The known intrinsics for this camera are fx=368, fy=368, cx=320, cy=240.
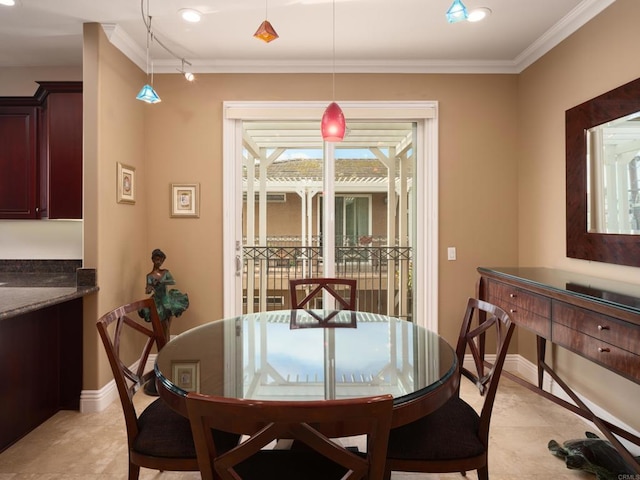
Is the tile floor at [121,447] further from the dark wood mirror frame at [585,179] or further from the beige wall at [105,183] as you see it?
the dark wood mirror frame at [585,179]

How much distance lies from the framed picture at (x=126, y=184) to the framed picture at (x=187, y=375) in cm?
189

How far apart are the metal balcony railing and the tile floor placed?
124 centimetres

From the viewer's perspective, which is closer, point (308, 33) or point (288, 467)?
point (288, 467)

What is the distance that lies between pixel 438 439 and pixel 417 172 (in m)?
2.46

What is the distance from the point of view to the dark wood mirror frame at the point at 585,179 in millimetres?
2078

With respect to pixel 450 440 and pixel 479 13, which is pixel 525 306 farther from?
pixel 479 13

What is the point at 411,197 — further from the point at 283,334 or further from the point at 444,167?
the point at 283,334

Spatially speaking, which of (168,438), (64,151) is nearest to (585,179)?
(168,438)

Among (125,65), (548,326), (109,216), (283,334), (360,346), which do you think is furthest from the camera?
(125,65)

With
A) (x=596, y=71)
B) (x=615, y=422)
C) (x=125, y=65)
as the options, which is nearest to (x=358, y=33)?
(x=596, y=71)

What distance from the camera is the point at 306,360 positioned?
1475mm

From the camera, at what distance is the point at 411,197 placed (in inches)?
138

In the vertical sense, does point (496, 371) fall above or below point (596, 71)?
below

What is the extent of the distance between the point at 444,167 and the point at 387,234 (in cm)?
80
